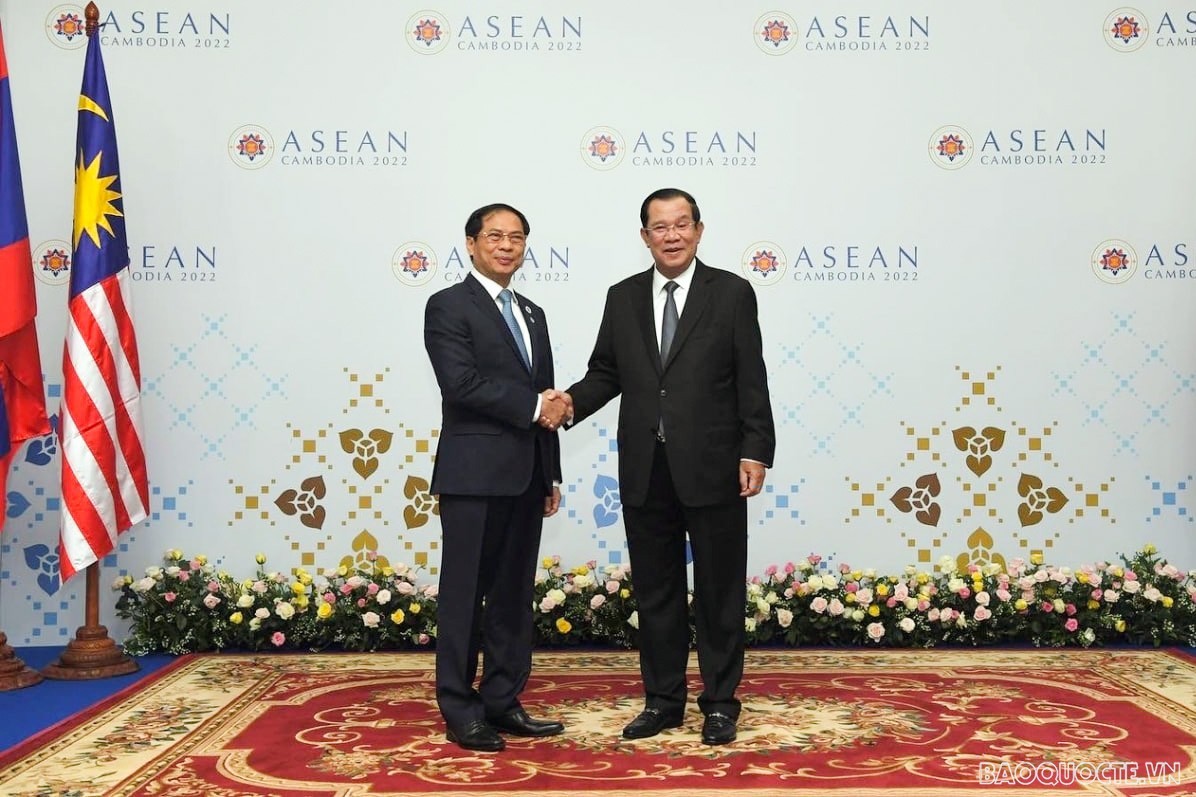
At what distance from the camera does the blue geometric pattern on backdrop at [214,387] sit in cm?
502

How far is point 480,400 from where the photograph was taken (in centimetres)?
321

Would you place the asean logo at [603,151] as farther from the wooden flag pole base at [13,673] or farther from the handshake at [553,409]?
the wooden flag pole base at [13,673]

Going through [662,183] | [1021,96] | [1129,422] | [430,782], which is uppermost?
[1021,96]

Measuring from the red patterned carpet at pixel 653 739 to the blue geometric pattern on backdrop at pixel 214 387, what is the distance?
3.63 feet

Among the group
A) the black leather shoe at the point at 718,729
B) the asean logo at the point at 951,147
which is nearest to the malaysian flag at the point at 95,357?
the black leather shoe at the point at 718,729

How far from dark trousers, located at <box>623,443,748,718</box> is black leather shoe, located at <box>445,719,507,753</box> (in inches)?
20.5

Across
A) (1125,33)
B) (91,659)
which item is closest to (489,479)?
(91,659)

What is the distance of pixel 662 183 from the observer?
5062 millimetres

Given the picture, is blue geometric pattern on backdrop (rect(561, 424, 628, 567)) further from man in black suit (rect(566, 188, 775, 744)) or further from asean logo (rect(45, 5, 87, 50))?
asean logo (rect(45, 5, 87, 50))

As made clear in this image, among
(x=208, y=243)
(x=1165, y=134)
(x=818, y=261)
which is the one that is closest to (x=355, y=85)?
(x=208, y=243)

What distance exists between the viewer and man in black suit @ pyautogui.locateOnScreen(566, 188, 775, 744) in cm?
333

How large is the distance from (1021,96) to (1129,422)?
1.58 metres

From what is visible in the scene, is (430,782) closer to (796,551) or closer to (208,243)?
(796,551)

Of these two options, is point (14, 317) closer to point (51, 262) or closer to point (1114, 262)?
point (51, 262)
